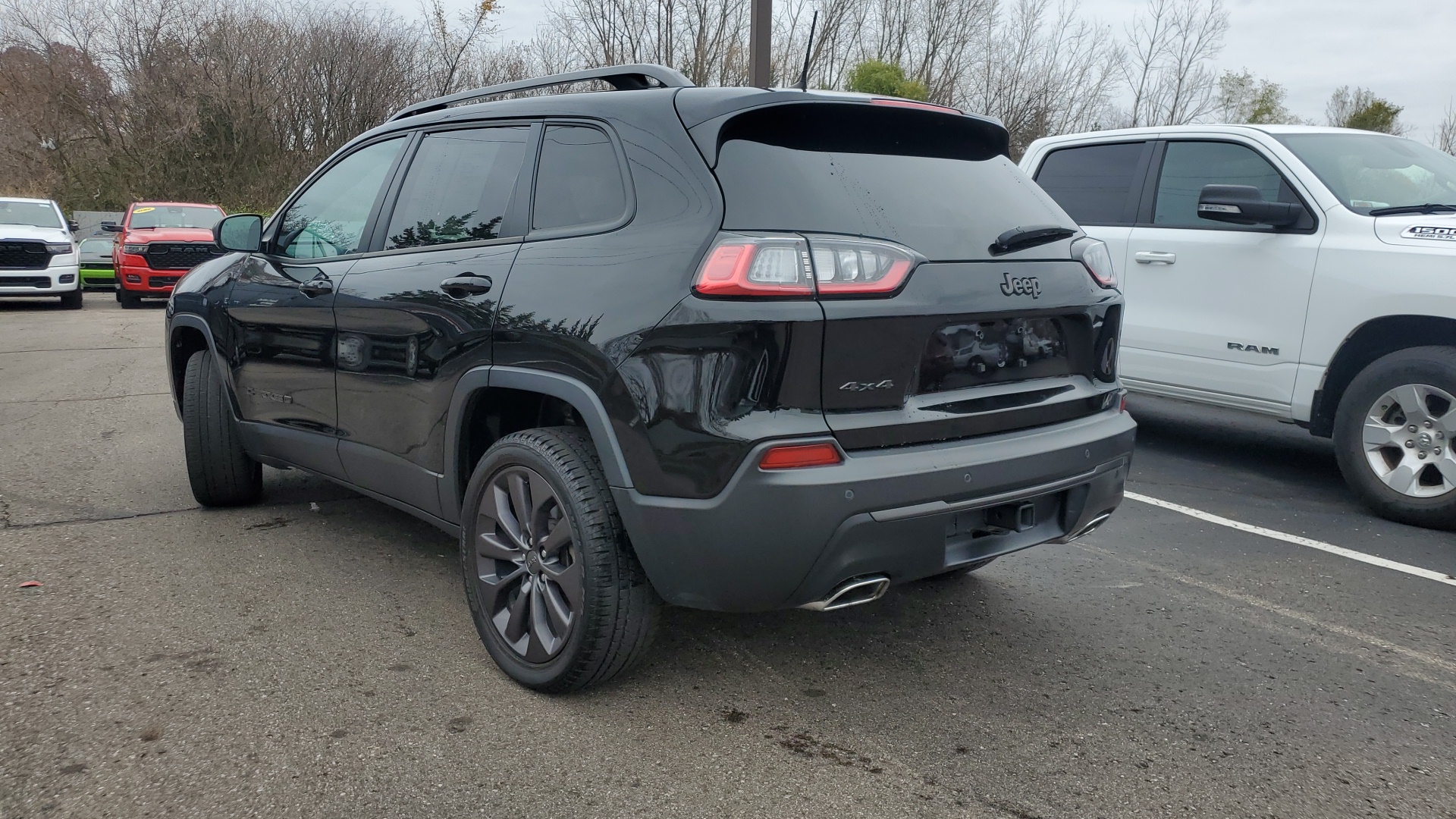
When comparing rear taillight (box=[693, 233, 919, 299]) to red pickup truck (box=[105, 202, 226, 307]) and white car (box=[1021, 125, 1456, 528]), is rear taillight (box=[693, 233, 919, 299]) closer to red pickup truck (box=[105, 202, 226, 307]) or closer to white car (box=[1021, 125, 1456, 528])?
white car (box=[1021, 125, 1456, 528])

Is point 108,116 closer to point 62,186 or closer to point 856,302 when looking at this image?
point 62,186

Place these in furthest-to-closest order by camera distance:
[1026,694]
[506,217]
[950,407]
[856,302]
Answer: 1. [506,217]
2. [1026,694]
3. [950,407]
4. [856,302]

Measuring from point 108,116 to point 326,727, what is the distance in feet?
112

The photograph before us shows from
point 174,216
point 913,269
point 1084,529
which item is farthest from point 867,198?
point 174,216

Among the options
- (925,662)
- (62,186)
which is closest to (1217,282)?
(925,662)

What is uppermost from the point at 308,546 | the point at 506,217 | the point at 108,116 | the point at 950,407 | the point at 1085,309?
the point at 108,116

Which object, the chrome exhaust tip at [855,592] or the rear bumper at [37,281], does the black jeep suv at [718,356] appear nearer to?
the chrome exhaust tip at [855,592]

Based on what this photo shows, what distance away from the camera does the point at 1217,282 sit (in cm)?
578

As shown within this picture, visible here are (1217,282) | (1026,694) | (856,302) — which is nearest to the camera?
(856,302)

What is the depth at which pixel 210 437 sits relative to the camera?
4.76 meters

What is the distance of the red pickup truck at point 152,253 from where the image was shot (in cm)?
1775

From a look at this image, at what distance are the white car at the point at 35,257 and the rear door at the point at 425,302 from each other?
632 inches

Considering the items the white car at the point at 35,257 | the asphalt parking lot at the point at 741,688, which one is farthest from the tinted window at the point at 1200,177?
the white car at the point at 35,257

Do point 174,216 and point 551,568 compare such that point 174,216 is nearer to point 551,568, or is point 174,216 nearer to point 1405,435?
point 551,568
